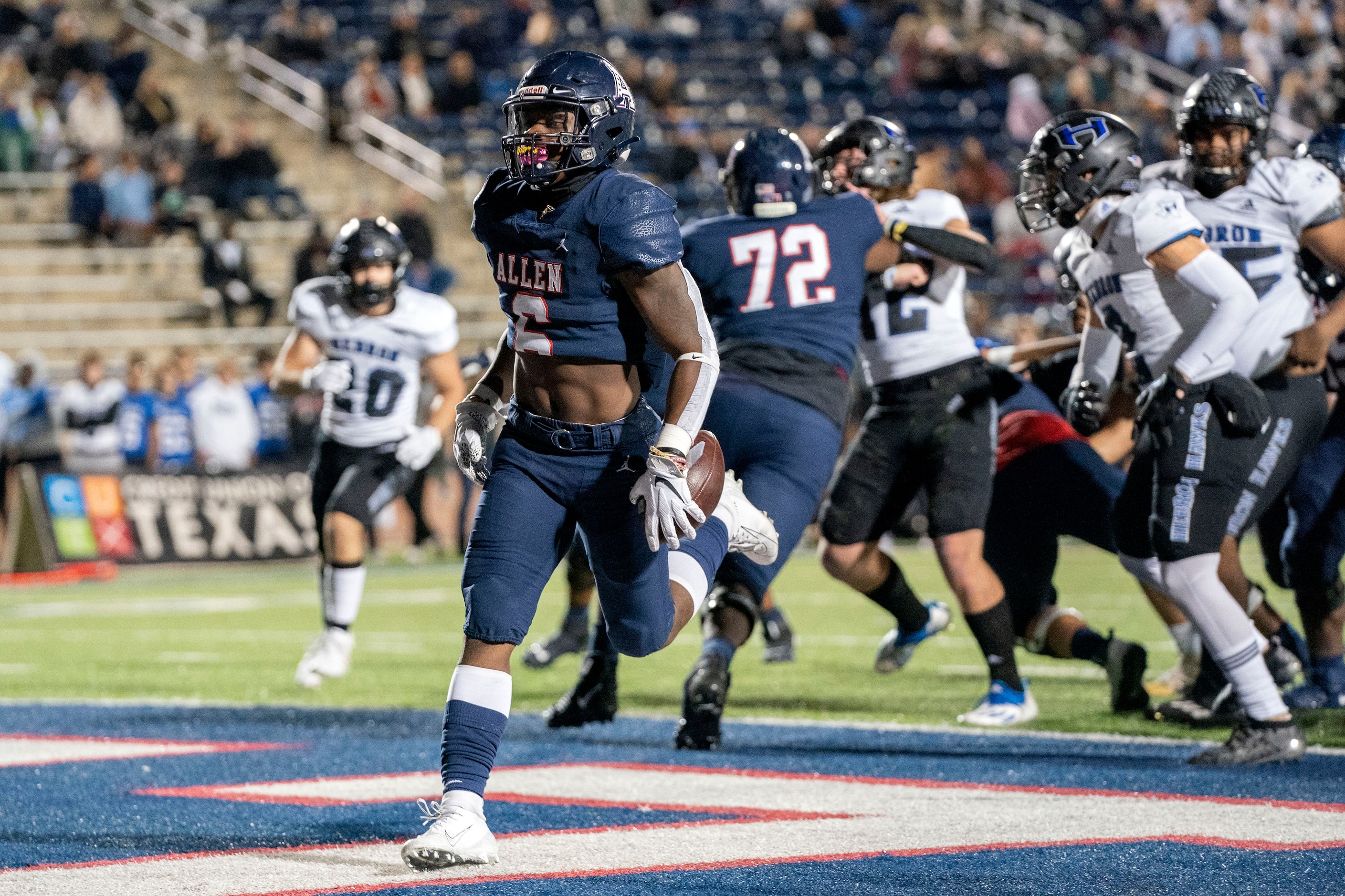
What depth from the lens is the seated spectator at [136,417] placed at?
55.2 ft

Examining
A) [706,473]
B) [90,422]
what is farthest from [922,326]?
[90,422]

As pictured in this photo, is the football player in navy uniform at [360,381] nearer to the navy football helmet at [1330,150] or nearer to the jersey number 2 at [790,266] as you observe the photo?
the jersey number 2 at [790,266]

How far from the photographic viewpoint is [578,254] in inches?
171

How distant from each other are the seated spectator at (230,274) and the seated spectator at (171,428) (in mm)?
2265

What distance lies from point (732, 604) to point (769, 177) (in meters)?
1.42

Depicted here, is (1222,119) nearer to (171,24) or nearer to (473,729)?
(473,729)

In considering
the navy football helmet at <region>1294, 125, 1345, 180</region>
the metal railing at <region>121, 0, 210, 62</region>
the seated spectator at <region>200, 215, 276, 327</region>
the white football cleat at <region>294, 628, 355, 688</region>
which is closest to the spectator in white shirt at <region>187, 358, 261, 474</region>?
the seated spectator at <region>200, 215, 276, 327</region>

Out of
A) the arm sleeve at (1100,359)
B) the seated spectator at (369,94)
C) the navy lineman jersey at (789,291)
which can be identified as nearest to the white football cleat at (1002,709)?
the arm sleeve at (1100,359)

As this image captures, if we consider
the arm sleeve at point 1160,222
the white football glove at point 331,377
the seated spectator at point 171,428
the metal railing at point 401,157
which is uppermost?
the metal railing at point 401,157

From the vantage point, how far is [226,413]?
55.2 feet

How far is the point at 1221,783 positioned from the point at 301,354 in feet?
16.0

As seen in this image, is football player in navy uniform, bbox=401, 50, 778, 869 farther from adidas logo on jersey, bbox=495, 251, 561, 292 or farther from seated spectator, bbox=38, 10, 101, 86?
seated spectator, bbox=38, 10, 101, 86

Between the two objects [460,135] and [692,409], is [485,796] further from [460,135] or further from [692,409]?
[460,135]

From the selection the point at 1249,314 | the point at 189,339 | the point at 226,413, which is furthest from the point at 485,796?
the point at 189,339
